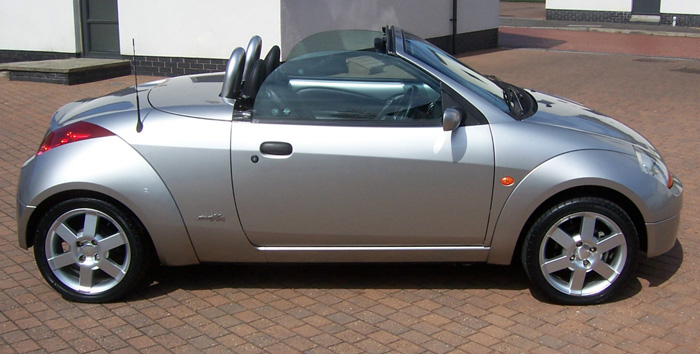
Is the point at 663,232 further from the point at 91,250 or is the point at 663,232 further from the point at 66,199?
the point at 66,199

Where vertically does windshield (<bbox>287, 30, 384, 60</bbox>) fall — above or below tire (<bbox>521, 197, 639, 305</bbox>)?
above

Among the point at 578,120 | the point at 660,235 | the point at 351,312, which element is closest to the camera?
the point at 351,312

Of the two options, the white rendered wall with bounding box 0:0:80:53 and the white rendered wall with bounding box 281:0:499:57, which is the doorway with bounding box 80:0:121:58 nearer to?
the white rendered wall with bounding box 0:0:80:53

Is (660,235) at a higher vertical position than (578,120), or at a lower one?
lower

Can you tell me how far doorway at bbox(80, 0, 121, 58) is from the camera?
13945mm

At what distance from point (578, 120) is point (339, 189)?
1664 millimetres

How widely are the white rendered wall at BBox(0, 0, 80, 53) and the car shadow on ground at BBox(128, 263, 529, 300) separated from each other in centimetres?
980

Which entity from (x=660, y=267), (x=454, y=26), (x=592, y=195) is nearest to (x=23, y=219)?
(x=592, y=195)

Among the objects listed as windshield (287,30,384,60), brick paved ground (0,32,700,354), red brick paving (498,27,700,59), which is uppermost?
windshield (287,30,384,60)

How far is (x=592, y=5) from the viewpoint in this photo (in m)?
27.0

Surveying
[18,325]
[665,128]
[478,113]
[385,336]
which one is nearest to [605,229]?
[478,113]

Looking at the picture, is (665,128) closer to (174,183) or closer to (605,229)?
(605,229)

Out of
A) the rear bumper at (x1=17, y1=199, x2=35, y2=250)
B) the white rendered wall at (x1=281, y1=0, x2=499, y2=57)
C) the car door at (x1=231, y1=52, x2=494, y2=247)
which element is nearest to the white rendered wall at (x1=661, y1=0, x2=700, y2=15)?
the white rendered wall at (x1=281, y1=0, x2=499, y2=57)

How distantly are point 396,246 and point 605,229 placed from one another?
48.9 inches
